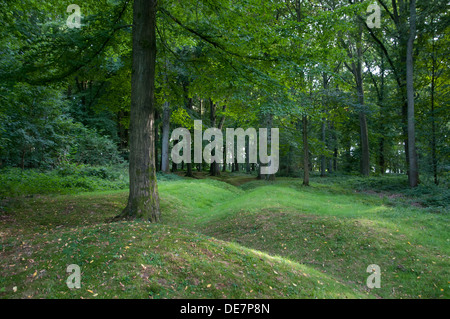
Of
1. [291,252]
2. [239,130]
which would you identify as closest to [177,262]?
[291,252]

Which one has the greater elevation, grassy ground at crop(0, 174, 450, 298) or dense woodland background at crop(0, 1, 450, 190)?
dense woodland background at crop(0, 1, 450, 190)

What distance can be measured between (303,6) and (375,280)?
18876 millimetres

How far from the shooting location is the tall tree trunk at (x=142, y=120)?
697 cm

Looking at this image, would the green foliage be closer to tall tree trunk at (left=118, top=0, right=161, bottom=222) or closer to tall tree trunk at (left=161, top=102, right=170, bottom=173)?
tall tree trunk at (left=118, top=0, right=161, bottom=222)

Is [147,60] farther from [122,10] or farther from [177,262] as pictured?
[177,262]

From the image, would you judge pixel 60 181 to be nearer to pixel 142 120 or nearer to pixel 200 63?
pixel 142 120

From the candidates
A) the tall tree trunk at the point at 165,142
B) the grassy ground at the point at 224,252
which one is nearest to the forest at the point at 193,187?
the grassy ground at the point at 224,252

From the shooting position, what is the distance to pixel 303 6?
1881 centimetres

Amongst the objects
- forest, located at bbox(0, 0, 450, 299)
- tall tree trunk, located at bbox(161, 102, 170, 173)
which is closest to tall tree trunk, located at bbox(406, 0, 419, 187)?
forest, located at bbox(0, 0, 450, 299)

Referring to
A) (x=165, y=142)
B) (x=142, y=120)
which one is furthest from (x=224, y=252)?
(x=165, y=142)

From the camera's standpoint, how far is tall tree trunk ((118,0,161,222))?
6.97 metres

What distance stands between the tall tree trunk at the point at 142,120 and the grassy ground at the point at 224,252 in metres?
1.00

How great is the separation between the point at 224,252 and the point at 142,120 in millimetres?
4012

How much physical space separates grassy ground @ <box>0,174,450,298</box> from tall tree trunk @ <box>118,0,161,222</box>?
39.3 inches
